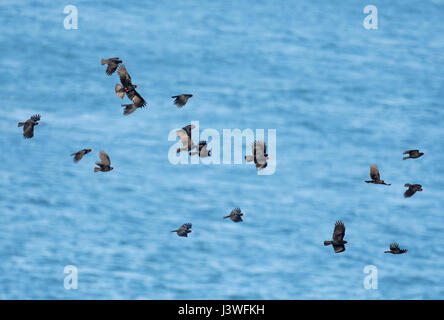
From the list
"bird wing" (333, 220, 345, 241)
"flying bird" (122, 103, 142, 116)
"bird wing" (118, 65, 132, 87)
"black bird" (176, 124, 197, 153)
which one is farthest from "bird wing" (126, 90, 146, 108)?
"bird wing" (333, 220, 345, 241)

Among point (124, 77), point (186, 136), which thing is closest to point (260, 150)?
point (186, 136)

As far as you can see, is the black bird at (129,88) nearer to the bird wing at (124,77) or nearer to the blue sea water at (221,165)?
the bird wing at (124,77)

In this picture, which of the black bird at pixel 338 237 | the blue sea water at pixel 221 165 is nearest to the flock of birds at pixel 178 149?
the black bird at pixel 338 237

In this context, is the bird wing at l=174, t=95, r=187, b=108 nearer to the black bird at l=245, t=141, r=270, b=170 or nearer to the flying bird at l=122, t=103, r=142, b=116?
the flying bird at l=122, t=103, r=142, b=116

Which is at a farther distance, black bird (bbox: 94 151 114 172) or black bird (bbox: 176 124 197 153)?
black bird (bbox: 176 124 197 153)

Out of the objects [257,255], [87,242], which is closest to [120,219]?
[87,242]
